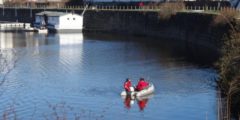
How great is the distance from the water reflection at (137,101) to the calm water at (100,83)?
0.14 metres

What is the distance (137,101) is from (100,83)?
5.16 m

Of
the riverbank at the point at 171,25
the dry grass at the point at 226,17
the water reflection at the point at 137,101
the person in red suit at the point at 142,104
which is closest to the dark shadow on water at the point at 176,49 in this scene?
the riverbank at the point at 171,25

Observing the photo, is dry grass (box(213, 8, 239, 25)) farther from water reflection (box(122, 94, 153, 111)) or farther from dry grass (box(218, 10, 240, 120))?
dry grass (box(218, 10, 240, 120))

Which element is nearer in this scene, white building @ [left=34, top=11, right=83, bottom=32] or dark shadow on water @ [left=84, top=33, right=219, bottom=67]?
dark shadow on water @ [left=84, top=33, right=219, bottom=67]

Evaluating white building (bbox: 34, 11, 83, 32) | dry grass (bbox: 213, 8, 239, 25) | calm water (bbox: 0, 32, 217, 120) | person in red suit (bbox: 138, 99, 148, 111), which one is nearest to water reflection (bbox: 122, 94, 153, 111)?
person in red suit (bbox: 138, 99, 148, 111)

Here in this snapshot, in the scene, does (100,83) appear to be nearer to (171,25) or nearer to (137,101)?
(137,101)

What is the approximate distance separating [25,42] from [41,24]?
1990cm

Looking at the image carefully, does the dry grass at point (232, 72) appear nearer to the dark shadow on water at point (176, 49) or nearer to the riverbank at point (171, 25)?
the riverbank at point (171, 25)

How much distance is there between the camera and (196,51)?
49.8 meters

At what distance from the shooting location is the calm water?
2362 centimetres


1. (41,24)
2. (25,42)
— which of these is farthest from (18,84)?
(41,24)

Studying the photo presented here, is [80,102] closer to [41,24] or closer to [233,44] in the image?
[233,44]

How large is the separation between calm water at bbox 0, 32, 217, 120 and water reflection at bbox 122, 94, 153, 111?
136mm

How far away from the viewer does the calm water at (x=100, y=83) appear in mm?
23625
